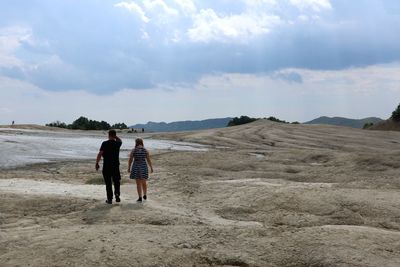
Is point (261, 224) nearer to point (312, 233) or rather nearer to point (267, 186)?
point (312, 233)

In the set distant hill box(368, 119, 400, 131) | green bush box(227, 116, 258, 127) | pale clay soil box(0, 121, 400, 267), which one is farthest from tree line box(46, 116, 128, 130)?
pale clay soil box(0, 121, 400, 267)

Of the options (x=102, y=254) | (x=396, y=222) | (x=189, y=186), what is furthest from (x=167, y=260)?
(x=189, y=186)

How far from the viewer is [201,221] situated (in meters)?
10.4

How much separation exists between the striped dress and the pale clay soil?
25.1 inches

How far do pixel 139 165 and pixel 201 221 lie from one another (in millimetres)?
2491

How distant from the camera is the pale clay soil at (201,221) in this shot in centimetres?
800

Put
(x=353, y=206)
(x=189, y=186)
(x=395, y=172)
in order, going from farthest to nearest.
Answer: (x=395, y=172), (x=189, y=186), (x=353, y=206)

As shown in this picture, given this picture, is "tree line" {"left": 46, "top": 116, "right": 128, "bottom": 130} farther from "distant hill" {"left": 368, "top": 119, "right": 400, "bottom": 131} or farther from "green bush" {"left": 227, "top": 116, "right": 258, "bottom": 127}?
"distant hill" {"left": 368, "top": 119, "right": 400, "bottom": 131}

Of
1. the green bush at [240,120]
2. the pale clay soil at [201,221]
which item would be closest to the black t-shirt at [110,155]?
the pale clay soil at [201,221]

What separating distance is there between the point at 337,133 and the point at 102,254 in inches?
1410

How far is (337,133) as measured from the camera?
41.4 meters

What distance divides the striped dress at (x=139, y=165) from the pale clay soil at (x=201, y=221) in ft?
2.09

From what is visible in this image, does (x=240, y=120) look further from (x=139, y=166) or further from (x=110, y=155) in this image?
(x=110, y=155)

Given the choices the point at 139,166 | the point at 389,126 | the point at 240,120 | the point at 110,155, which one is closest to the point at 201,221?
the point at 139,166
